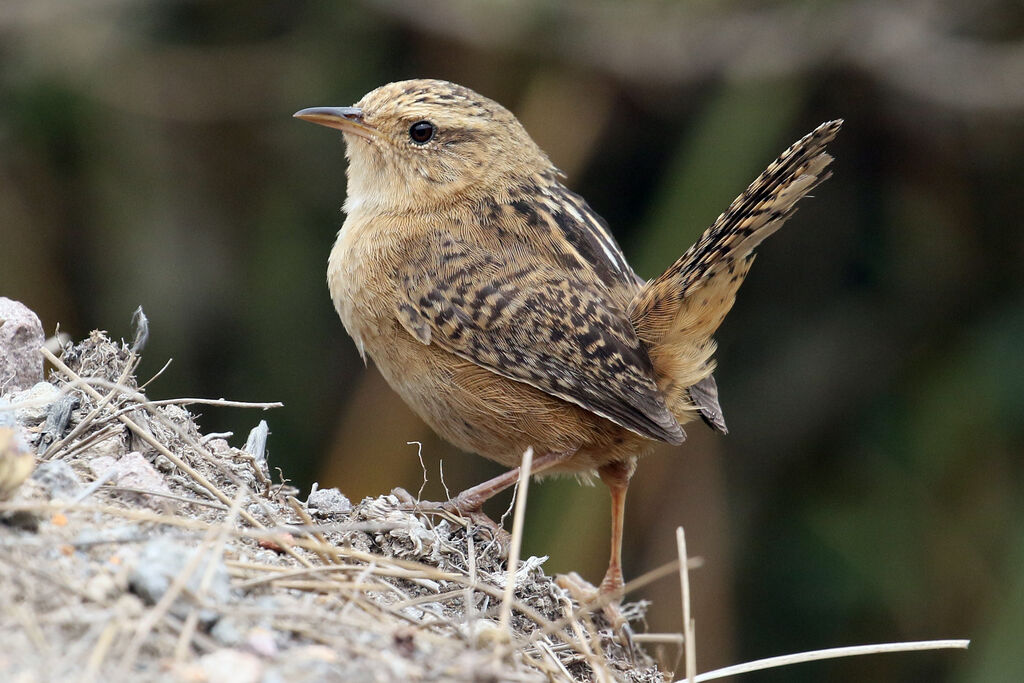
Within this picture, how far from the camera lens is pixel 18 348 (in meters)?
3.55

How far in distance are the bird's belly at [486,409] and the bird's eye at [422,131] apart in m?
0.82

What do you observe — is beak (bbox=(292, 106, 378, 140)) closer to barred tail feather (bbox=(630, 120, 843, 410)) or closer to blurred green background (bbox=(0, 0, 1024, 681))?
barred tail feather (bbox=(630, 120, 843, 410))

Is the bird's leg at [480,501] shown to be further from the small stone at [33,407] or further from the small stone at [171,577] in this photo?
the small stone at [171,577]

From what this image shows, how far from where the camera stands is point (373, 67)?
6344 mm

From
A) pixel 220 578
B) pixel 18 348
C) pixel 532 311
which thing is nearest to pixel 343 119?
pixel 532 311

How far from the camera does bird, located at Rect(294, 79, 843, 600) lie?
12.2 ft

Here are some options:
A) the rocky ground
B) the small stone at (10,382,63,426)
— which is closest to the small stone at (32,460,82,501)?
the rocky ground

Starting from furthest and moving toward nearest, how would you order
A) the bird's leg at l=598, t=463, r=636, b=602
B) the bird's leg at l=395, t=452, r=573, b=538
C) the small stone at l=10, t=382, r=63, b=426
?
the bird's leg at l=598, t=463, r=636, b=602
the bird's leg at l=395, t=452, r=573, b=538
the small stone at l=10, t=382, r=63, b=426

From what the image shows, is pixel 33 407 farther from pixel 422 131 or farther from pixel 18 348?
pixel 422 131

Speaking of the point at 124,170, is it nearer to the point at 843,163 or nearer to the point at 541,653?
the point at 843,163

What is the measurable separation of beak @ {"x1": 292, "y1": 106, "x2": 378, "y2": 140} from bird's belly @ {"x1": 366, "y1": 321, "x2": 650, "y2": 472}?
0.85 m

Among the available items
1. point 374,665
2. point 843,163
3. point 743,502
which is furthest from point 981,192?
point 374,665

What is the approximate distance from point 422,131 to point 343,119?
28 cm

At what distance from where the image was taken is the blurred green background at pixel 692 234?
6.00 m
